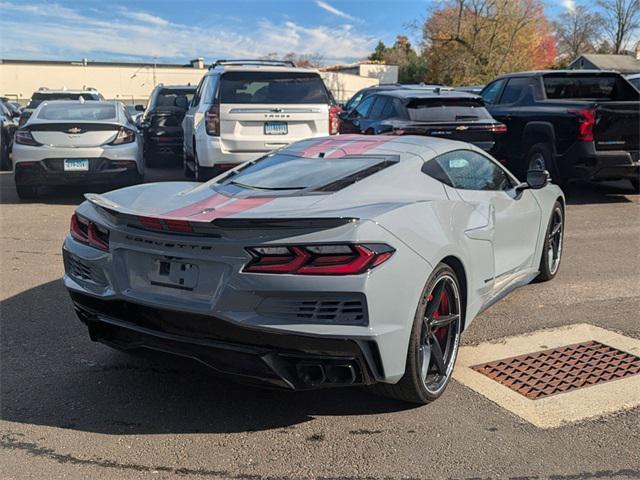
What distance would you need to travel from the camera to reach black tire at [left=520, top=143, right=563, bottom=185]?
9.70 m

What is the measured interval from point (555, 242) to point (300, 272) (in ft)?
12.5

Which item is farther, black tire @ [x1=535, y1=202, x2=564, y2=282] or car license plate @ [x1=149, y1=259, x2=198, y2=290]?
black tire @ [x1=535, y1=202, x2=564, y2=282]

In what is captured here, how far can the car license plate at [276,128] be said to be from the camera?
902cm

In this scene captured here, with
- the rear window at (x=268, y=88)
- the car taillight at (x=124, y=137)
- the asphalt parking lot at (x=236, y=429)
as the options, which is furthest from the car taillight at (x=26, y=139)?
the asphalt parking lot at (x=236, y=429)

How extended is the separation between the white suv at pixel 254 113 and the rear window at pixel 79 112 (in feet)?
5.77

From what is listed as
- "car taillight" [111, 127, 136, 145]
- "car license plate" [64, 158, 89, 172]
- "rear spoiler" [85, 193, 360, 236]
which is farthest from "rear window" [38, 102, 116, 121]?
"rear spoiler" [85, 193, 360, 236]

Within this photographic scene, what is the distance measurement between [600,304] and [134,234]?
3.91 m

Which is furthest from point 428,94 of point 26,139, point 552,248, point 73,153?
point 26,139

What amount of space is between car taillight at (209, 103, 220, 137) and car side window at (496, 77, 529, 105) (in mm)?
5357

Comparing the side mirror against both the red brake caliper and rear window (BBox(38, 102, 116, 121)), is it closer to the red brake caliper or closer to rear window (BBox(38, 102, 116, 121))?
the red brake caliper

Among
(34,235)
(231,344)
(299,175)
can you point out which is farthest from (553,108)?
(231,344)

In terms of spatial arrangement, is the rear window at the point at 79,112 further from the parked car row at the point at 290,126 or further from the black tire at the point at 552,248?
the black tire at the point at 552,248

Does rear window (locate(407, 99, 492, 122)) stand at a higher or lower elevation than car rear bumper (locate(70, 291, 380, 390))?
higher

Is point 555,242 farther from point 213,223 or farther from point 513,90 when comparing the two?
point 513,90
